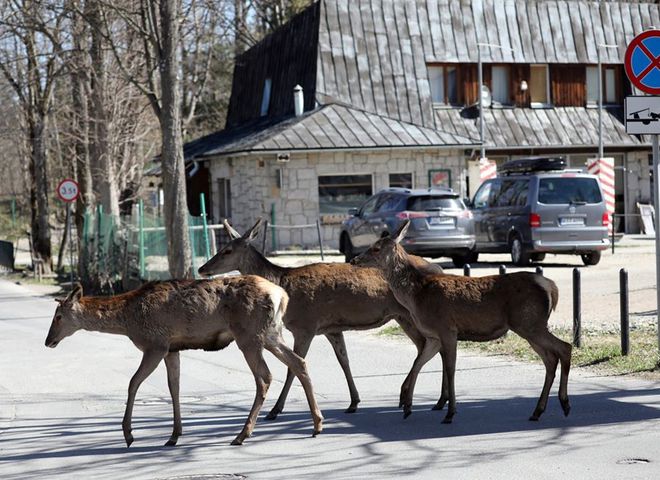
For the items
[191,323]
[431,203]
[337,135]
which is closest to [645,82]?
[191,323]

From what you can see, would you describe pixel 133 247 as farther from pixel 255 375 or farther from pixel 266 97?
pixel 255 375

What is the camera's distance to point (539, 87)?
41.6 metres

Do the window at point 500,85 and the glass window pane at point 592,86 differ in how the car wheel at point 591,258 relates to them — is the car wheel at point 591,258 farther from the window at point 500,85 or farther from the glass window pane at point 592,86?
the glass window pane at point 592,86

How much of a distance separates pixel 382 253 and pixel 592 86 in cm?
3297

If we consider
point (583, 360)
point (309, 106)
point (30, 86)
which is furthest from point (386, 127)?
point (583, 360)

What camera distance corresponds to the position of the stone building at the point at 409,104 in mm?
36438

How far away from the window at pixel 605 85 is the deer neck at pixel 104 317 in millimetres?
34616

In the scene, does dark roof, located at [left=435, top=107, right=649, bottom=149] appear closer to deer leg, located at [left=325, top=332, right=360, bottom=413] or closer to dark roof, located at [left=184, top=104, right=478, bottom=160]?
dark roof, located at [left=184, top=104, right=478, bottom=160]

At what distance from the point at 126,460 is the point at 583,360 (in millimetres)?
6357

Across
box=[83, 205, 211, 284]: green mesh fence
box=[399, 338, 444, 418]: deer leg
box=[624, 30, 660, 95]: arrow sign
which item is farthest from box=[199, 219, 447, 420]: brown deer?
box=[83, 205, 211, 284]: green mesh fence

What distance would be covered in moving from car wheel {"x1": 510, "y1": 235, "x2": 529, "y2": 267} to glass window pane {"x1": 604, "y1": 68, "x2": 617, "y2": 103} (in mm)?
17339

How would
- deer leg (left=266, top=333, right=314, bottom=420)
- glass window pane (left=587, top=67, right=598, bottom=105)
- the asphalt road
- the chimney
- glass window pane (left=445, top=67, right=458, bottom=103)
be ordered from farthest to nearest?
1. glass window pane (left=587, top=67, right=598, bottom=105)
2. glass window pane (left=445, top=67, right=458, bottom=103)
3. the chimney
4. deer leg (left=266, top=333, right=314, bottom=420)
5. the asphalt road

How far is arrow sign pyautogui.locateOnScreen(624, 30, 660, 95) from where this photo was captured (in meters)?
12.7

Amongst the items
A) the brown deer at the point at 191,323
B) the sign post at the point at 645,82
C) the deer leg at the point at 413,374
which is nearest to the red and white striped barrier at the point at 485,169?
the sign post at the point at 645,82
